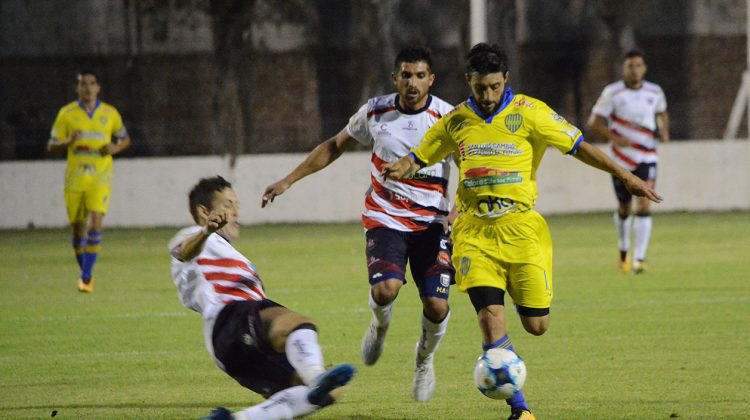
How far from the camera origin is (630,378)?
8430 millimetres

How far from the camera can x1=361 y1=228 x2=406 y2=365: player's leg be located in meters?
8.34

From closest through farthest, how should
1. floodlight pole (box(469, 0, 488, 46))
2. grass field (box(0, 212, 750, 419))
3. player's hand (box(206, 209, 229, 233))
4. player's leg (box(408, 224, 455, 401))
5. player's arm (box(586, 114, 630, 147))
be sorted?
player's hand (box(206, 209, 229, 233)) → grass field (box(0, 212, 750, 419)) → player's leg (box(408, 224, 455, 401)) → player's arm (box(586, 114, 630, 147)) → floodlight pole (box(469, 0, 488, 46))

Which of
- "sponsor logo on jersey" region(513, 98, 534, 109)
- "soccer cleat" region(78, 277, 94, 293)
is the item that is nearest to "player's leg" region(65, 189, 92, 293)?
"soccer cleat" region(78, 277, 94, 293)

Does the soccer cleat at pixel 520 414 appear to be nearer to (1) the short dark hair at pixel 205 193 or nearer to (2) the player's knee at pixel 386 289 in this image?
(2) the player's knee at pixel 386 289

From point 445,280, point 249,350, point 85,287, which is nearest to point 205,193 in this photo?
point 249,350

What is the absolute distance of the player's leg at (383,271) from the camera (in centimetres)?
834

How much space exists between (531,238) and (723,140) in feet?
58.8

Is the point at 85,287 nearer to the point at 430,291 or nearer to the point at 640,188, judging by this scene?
the point at 430,291

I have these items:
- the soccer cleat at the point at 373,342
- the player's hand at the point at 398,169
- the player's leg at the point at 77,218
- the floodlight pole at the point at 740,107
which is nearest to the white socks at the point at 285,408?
the player's hand at the point at 398,169

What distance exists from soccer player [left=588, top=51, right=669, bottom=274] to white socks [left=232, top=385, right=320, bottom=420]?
951cm

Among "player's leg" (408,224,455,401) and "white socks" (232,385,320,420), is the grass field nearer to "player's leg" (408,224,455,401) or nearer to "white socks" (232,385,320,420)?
"player's leg" (408,224,455,401)

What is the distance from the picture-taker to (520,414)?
694cm

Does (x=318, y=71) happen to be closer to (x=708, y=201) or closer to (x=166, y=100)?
(x=166, y=100)

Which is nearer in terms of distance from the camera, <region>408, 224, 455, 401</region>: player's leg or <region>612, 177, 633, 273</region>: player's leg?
<region>408, 224, 455, 401</region>: player's leg
